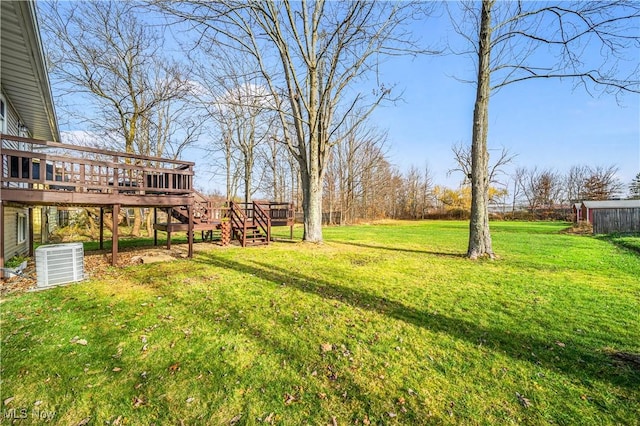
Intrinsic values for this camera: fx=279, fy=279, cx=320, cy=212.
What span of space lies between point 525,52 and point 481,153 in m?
3.68

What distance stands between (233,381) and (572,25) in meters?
12.5

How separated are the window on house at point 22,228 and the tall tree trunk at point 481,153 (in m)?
15.0

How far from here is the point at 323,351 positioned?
3281 millimetres

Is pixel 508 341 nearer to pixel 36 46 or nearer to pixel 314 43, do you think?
pixel 36 46

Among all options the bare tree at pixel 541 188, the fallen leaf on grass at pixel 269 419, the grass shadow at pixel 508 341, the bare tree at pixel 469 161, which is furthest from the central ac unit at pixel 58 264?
the bare tree at pixel 541 188

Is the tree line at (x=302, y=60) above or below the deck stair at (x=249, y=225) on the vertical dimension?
above

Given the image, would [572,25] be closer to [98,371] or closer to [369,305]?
[369,305]

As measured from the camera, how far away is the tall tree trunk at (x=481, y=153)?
8.81 metres

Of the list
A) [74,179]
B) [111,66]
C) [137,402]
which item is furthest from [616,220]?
[111,66]

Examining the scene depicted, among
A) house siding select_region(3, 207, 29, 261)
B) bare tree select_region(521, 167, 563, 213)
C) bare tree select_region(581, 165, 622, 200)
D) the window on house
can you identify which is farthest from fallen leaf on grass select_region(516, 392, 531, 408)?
bare tree select_region(581, 165, 622, 200)

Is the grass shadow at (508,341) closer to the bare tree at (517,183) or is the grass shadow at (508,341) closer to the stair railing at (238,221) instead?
the stair railing at (238,221)

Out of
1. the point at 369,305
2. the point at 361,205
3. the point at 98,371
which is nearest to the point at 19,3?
the point at 98,371

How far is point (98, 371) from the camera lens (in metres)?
2.81

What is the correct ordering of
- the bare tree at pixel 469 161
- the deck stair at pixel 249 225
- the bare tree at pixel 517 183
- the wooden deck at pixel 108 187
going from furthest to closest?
the bare tree at pixel 517 183
the bare tree at pixel 469 161
the deck stair at pixel 249 225
the wooden deck at pixel 108 187
